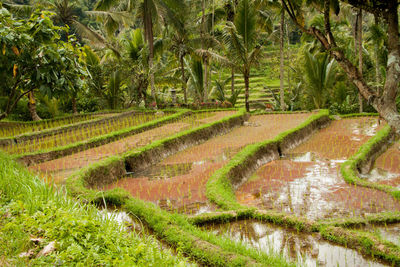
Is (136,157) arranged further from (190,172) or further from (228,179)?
(228,179)

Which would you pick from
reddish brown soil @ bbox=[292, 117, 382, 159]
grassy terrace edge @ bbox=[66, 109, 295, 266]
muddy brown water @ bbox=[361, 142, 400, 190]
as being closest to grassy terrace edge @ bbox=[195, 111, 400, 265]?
grassy terrace edge @ bbox=[66, 109, 295, 266]

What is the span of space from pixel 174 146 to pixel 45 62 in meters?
4.74

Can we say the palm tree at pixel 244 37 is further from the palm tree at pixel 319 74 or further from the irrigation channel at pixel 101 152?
the irrigation channel at pixel 101 152

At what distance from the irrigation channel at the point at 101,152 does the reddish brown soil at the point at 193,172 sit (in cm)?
91

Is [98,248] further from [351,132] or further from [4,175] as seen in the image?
[351,132]

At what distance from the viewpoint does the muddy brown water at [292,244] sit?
3.34 metres

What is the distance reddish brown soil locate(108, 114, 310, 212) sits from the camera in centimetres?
554

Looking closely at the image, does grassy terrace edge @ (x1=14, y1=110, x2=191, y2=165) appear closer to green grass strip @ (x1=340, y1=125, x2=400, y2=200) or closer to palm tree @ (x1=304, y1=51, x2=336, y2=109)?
green grass strip @ (x1=340, y1=125, x2=400, y2=200)

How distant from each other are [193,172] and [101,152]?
240cm

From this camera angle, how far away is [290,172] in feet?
23.5

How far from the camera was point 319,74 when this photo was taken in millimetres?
16656

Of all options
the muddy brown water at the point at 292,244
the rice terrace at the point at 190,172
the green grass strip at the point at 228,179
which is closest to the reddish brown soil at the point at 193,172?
the rice terrace at the point at 190,172

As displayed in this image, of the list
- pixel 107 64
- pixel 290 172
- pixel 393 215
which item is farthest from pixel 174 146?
pixel 107 64

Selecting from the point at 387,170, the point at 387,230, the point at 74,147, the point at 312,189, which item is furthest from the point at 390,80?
the point at 74,147
